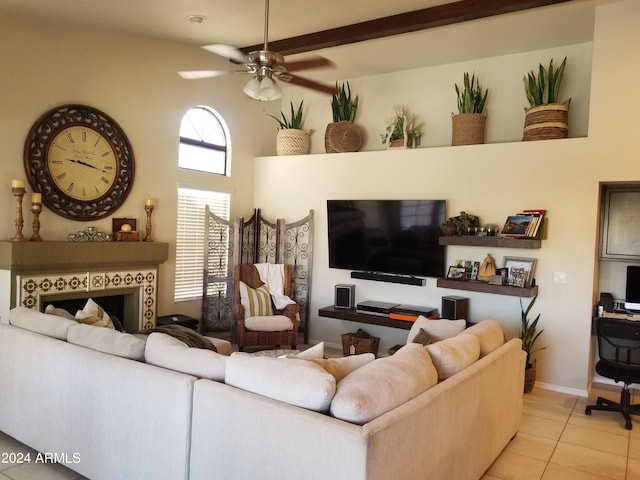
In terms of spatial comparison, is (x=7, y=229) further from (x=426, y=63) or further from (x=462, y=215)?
(x=426, y=63)

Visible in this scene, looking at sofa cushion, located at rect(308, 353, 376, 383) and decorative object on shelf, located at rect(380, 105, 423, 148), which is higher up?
decorative object on shelf, located at rect(380, 105, 423, 148)

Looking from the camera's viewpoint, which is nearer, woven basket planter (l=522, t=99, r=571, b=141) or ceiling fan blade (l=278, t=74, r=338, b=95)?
ceiling fan blade (l=278, t=74, r=338, b=95)

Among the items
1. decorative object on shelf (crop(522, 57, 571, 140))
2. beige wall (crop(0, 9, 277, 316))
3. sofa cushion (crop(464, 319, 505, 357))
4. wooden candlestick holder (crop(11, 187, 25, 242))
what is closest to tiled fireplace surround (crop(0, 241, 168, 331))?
wooden candlestick holder (crop(11, 187, 25, 242))

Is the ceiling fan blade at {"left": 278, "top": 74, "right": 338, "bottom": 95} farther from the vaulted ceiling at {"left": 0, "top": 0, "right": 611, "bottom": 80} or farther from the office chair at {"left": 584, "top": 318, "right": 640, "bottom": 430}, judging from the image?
the office chair at {"left": 584, "top": 318, "right": 640, "bottom": 430}

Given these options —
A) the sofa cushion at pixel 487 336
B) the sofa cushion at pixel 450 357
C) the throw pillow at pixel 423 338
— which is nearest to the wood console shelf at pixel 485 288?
the sofa cushion at pixel 487 336

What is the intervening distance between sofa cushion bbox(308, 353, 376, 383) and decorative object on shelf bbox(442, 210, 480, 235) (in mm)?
2836

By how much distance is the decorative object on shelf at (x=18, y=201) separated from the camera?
14.1 feet

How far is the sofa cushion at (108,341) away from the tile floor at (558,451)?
786mm

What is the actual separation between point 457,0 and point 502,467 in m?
3.84

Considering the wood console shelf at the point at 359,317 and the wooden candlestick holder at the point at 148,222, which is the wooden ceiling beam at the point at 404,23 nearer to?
the wooden candlestick holder at the point at 148,222

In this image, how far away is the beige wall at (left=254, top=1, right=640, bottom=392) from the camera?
4484mm

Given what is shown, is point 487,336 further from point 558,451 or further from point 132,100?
point 132,100

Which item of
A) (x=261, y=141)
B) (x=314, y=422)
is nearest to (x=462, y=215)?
(x=261, y=141)

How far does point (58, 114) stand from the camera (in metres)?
4.70
